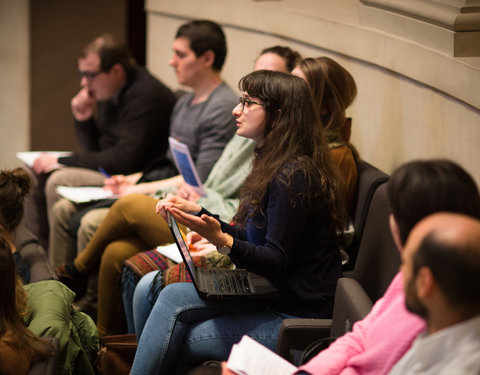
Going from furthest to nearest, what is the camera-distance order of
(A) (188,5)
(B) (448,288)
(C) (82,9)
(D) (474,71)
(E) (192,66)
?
(C) (82,9) < (A) (188,5) < (E) (192,66) < (D) (474,71) < (B) (448,288)

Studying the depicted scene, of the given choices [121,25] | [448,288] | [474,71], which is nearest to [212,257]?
[474,71]

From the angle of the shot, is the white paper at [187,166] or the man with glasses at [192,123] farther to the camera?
the man with glasses at [192,123]

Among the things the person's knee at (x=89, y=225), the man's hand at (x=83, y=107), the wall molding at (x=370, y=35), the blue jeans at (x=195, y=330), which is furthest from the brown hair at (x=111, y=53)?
the blue jeans at (x=195, y=330)

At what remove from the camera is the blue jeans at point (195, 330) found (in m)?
2.13

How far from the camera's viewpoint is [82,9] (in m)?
6.53

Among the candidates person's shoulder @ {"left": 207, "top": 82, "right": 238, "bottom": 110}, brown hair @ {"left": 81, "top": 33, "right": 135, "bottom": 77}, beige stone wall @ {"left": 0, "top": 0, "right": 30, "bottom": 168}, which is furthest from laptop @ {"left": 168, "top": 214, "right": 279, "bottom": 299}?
beige stone wall @ {"left": 0, "top": 0, "right": 30, "bottom": 168}

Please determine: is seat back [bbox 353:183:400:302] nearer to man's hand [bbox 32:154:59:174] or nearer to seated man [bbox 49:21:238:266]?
seated man [bbox 49:21:238:266]

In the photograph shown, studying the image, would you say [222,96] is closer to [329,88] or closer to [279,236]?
[329,88]

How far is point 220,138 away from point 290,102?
4.38 ft

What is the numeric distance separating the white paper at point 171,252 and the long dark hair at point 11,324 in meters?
0.94

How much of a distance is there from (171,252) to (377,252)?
955mm

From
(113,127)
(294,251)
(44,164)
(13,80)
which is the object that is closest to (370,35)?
(294,251)

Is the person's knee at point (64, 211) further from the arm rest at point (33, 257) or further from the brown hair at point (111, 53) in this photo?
the brown hair at point (111, 53)

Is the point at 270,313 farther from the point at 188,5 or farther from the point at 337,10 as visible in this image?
the point at 188,5
